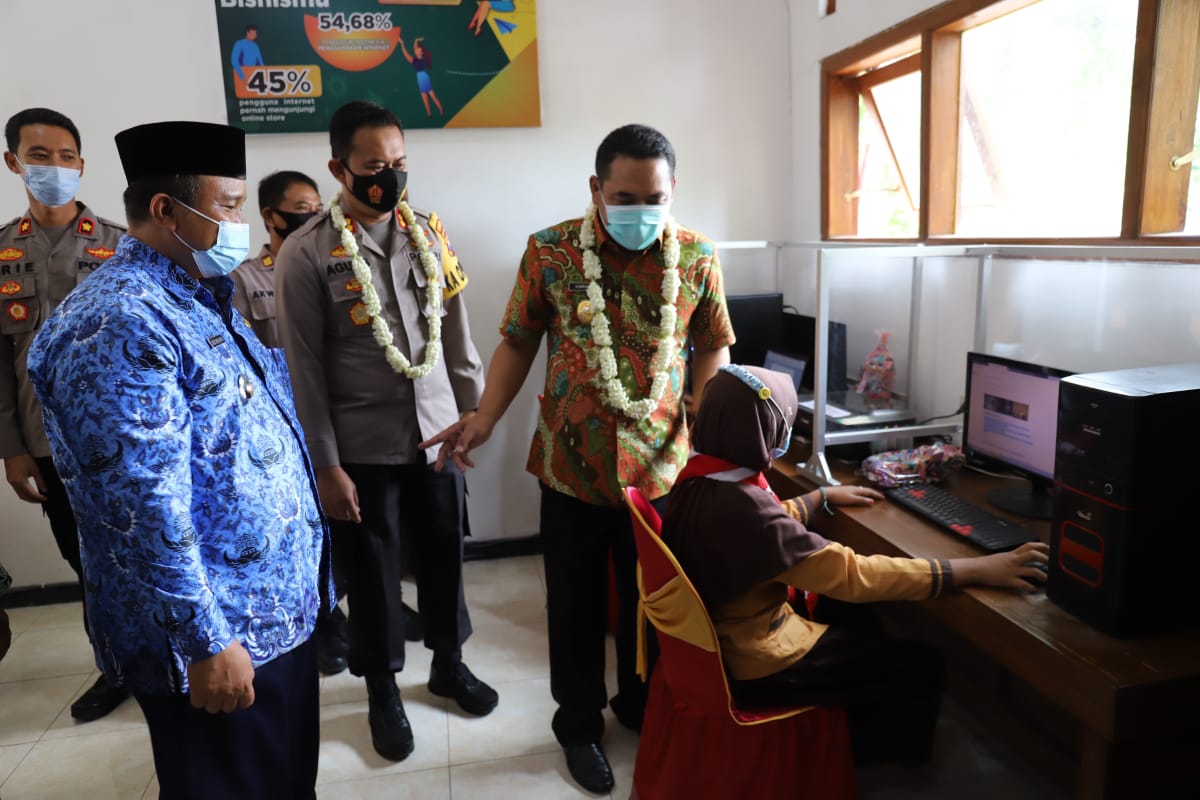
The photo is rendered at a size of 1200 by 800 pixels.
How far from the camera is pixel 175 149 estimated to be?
3.83 ft

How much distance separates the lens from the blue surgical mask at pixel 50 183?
2.24m

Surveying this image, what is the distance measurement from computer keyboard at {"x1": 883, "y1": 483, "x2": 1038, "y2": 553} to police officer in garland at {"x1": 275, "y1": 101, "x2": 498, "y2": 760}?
1214mm

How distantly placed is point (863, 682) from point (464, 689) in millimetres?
1216

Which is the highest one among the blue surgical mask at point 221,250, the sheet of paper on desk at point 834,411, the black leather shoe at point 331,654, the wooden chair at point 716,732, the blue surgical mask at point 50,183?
the blue surgical mask at point 50,183

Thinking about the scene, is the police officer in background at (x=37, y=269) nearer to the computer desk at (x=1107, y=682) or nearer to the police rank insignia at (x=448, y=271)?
the police rank insignia at (x=448, y=271)

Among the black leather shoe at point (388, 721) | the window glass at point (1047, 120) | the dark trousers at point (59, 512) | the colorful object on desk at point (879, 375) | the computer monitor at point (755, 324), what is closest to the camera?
the window glass at point (1047, 120)

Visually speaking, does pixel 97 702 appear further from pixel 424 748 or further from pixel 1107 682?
pixel 1107 682

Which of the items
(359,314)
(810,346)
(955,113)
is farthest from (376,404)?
(955,113)

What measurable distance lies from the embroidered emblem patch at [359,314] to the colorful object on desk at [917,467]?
1393 millimetres

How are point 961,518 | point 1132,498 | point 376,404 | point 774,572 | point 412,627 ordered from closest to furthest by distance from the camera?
point 1132,498 < point 774,572 < point 961,518 < point 376,404 < point 412,627

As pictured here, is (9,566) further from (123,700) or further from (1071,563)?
(1071,563)

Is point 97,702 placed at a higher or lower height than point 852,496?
lower

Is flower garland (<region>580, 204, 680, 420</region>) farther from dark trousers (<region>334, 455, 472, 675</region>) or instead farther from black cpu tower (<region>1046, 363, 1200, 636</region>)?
black cpu tower (<region>1046, 363, 1200, 636</region>)

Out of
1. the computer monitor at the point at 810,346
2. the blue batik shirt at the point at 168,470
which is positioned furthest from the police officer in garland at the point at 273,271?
the computer monitor at the point at 810,346
